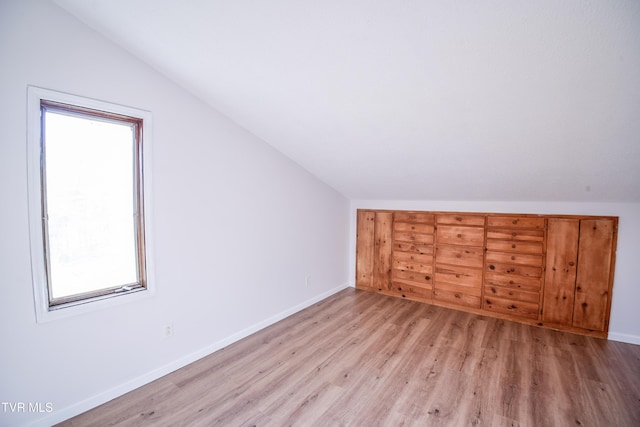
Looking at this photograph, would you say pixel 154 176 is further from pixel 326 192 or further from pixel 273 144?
pixel 326 192

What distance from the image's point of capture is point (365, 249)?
4.40m

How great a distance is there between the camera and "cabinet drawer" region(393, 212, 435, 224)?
381cm

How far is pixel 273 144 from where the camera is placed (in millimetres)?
3002

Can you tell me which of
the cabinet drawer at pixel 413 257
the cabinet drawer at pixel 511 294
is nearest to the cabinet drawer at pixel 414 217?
the cabinet drawer at pixel 413 257

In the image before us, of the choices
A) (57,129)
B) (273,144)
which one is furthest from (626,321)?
(57,129)

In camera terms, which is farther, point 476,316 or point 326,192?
point 326,192

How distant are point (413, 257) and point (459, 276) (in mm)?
629

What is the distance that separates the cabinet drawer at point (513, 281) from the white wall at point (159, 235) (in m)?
2.32

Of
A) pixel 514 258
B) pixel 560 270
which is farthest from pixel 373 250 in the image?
pixel 560 270

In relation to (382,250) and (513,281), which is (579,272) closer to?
(513,281)

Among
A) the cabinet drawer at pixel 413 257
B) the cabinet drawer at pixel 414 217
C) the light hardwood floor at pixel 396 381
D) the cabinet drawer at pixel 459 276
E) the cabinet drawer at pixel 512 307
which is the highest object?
the cabinet drawer at pixel 414 217

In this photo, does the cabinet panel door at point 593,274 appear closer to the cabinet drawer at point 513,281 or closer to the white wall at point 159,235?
the cabinet drawer at point 513,281

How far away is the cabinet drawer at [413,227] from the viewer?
3.83m

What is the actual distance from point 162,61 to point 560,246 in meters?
4.19
